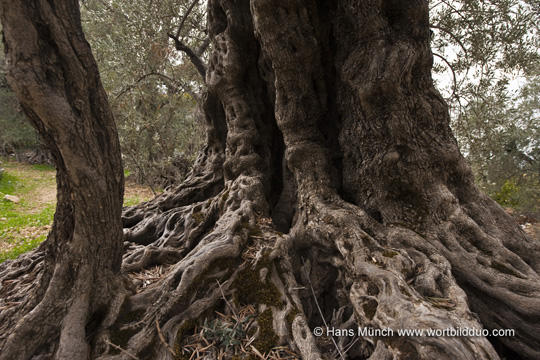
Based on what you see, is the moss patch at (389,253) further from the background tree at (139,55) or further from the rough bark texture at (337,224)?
the background tree at (139,55)

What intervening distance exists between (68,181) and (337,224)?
2591mm

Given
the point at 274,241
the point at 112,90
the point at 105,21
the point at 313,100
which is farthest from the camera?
the point at 112,90

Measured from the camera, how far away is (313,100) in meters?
4.05

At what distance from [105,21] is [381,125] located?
6.93m

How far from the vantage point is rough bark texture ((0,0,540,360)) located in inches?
91.4

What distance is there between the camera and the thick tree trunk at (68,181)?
182 cm

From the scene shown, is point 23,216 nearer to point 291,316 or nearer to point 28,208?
point 28,208

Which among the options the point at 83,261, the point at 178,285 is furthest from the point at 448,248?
the point at 83,261

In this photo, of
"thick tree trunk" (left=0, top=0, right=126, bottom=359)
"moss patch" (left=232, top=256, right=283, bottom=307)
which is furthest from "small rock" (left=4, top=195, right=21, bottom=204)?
"moss patch" (left=232, top=256, right=283, bottom=307)

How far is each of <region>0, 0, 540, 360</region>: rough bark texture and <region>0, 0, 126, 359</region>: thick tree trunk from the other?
0.87ft

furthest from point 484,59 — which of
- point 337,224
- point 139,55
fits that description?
point 139,55

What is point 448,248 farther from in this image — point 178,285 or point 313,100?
point 178,285

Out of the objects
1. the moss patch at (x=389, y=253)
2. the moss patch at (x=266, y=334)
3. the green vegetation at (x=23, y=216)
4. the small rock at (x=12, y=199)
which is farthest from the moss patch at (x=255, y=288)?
the small rock at (x=12, y=199)

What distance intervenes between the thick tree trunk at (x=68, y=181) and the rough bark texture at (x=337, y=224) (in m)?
0.27
